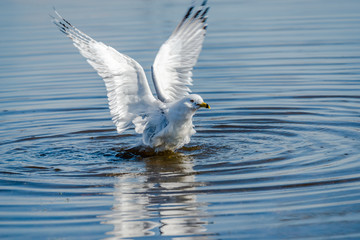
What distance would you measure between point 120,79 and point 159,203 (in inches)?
109

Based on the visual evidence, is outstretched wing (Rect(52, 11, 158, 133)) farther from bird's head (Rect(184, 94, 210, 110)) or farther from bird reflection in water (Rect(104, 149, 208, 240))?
bird reflection in water (Rect(104, 149, 208, 240))

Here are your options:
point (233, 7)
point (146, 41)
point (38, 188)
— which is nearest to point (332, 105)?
point (38, 188)

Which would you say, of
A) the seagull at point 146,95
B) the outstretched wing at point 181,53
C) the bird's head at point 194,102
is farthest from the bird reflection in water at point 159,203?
the outstretched wing at point 181,53

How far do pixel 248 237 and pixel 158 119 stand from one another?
3984 mm

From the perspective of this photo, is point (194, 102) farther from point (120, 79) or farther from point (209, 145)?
point (120, 79)

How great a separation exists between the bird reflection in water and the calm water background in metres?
0.02

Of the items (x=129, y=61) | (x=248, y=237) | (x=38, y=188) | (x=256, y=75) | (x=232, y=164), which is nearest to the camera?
(x=248, y=237)

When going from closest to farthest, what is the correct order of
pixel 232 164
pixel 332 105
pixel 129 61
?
pixel 232 164
pixel 129 61
pixel 332 105

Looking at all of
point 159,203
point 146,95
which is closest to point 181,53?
point 146,95

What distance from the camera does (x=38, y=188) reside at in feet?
25.6

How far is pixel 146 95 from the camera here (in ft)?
30.8

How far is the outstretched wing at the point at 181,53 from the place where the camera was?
10.3m

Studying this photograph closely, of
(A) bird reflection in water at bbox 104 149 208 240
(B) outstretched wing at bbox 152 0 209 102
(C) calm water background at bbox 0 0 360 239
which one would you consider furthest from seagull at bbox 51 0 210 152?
(A) bird reflection in water at bbox 104 149 208 240

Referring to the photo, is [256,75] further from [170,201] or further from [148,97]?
[170,201]
